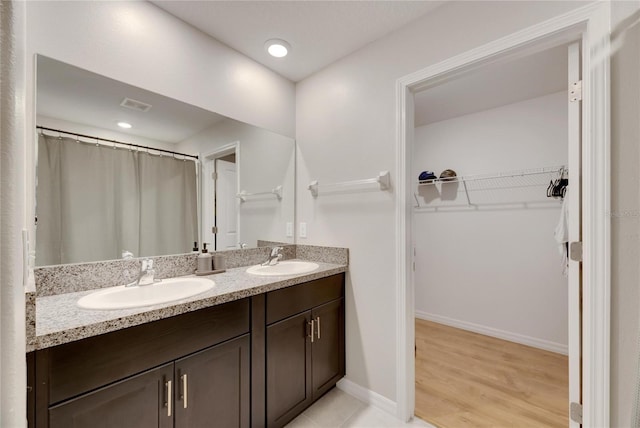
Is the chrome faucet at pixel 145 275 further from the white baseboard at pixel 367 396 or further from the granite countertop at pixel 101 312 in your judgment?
the white baseboard at pixel 367 396

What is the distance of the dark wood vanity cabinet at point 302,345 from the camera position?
148cm

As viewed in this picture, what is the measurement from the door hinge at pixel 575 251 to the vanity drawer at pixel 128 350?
1556 millimetres

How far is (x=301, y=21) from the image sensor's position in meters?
1.68

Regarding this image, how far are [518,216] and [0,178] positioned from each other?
334cm

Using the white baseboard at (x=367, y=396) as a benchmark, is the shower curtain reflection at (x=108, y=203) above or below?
above

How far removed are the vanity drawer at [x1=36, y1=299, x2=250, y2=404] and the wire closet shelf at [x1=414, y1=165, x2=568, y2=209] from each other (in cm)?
273

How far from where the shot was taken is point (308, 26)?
1.72 m

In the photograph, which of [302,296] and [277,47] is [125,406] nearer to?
[302,296]

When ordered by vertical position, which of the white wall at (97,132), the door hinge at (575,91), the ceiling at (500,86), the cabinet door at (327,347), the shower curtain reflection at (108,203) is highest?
the ceiling at (500,86)

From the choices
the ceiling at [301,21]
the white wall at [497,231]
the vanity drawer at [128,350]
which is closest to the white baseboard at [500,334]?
the white wall at [497,231]

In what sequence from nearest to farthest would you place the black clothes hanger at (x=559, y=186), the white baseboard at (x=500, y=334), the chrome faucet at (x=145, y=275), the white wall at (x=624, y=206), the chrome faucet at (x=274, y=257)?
the white wall at (x=624, y=206) → the chrome faucet at (x=145, y=275) → the chrome faucet at (x=274, y=257) → the black clothes hanger at (x=559, y=186) → the white baseboard at (x=500, y=334)

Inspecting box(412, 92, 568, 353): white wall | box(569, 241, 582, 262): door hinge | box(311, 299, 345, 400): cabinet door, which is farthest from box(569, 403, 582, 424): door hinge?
box(412, 92, 568, 353): white wall

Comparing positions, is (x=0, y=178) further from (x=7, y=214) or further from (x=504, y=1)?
(x=504, y=1)

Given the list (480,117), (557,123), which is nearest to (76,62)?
(480,117)
